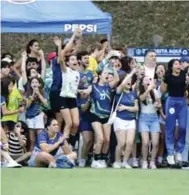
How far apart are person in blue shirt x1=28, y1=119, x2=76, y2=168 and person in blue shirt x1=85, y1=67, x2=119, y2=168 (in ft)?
2.22

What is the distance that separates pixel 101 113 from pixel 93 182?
2.59 meters

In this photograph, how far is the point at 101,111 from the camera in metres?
13.7

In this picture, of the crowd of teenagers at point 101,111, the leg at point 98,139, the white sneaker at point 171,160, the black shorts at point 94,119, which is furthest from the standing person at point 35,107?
the white sneaker at point 171,160

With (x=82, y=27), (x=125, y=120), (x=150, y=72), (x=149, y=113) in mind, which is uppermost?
(x=82, y=27)

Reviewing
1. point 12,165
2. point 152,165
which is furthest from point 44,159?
point 152,165

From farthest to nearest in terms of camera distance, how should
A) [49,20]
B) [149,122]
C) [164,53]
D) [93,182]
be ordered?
[164,53]
[49,20]
[149,122]
[93,182]

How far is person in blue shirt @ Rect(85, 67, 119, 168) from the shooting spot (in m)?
13.6

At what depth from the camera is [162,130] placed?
46.4ft

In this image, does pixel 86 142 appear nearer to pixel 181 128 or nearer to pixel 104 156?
pixel 104 156

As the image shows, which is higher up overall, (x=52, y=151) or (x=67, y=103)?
(x=67, y=103)

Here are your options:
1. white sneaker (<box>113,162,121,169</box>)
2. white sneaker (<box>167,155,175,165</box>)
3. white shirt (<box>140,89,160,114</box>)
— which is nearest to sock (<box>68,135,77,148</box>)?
white sneaker (<box>113,162,121,169</box>)

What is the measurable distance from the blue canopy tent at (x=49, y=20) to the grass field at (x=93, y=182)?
9.94 ft

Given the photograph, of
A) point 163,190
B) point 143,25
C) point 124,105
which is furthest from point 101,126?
point 143,25

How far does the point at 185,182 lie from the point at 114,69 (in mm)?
2966
